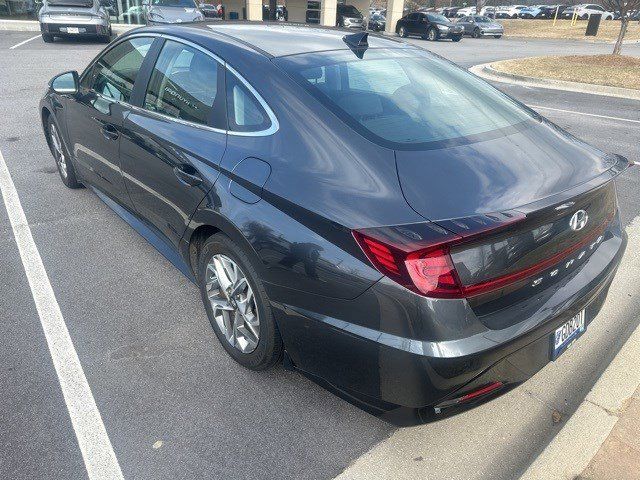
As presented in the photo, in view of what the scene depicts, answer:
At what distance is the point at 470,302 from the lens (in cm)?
190

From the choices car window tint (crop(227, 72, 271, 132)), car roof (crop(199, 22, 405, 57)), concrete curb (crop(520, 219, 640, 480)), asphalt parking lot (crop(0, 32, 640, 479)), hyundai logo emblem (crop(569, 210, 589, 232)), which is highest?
car roof (crop(199, 22, 405, 57))

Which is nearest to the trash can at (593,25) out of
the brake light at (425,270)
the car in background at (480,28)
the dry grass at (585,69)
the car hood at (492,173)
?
the car in background at (480,28)

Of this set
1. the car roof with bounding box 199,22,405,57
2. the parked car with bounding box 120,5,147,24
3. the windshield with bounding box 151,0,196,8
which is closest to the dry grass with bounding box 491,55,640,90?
the windshield with bounding box 151,0,196,8

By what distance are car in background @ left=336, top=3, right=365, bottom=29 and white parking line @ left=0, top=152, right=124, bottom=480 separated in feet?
97.0

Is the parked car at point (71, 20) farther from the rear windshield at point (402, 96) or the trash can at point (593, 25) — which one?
the trash can at point (593, 25)

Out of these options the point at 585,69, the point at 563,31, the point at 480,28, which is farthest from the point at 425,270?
the point at 563,31

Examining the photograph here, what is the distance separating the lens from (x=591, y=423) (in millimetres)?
2365

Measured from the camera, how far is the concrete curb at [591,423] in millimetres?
2154

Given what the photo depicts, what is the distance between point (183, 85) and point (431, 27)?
27488mm

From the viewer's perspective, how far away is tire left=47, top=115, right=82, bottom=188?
15.5ft

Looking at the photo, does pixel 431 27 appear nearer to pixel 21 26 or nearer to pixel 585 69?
pixel 585 69

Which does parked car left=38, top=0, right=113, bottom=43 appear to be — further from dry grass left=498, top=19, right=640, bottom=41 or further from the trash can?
the trash can

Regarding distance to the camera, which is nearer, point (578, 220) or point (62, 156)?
point (578, 220)

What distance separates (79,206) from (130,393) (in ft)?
8.85
